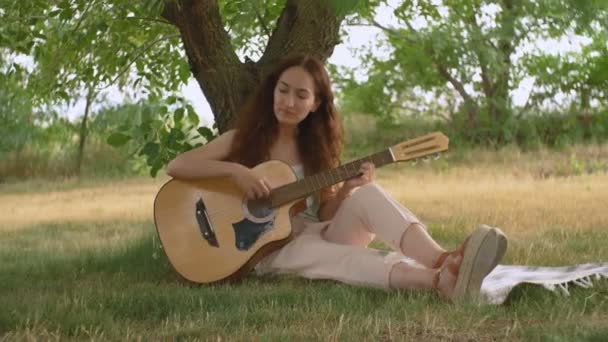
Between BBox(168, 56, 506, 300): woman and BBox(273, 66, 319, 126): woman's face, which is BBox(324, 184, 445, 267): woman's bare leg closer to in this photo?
BBox(168, 56, 506, 300): woman

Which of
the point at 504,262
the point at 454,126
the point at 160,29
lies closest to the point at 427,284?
the point at 504,262

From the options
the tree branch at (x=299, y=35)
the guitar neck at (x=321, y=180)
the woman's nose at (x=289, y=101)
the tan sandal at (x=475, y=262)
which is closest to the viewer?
the tan sandal at (x=475, y=262)

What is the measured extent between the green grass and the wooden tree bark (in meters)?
0.84

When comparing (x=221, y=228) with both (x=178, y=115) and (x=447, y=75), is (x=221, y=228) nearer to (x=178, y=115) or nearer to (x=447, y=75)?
(x=178, y=115)

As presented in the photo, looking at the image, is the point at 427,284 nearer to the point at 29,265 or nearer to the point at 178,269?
the point at 178,269

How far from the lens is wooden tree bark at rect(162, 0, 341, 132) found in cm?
390

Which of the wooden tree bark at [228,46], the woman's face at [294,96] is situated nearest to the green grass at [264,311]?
the woman's face at [294,96]

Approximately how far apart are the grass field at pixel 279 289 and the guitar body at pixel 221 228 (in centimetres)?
9

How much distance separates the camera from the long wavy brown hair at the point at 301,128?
10.9ft

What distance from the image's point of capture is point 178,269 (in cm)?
322

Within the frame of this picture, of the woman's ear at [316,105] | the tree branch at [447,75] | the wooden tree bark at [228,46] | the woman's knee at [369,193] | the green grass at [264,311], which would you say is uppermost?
the tree branch at [447,75]

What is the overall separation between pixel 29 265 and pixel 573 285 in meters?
2.47

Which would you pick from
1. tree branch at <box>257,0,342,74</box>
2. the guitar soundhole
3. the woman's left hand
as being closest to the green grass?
the guitar soundhole

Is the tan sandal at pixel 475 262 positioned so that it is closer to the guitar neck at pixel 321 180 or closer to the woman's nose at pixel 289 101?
the guitar neck at pixel 321 180
